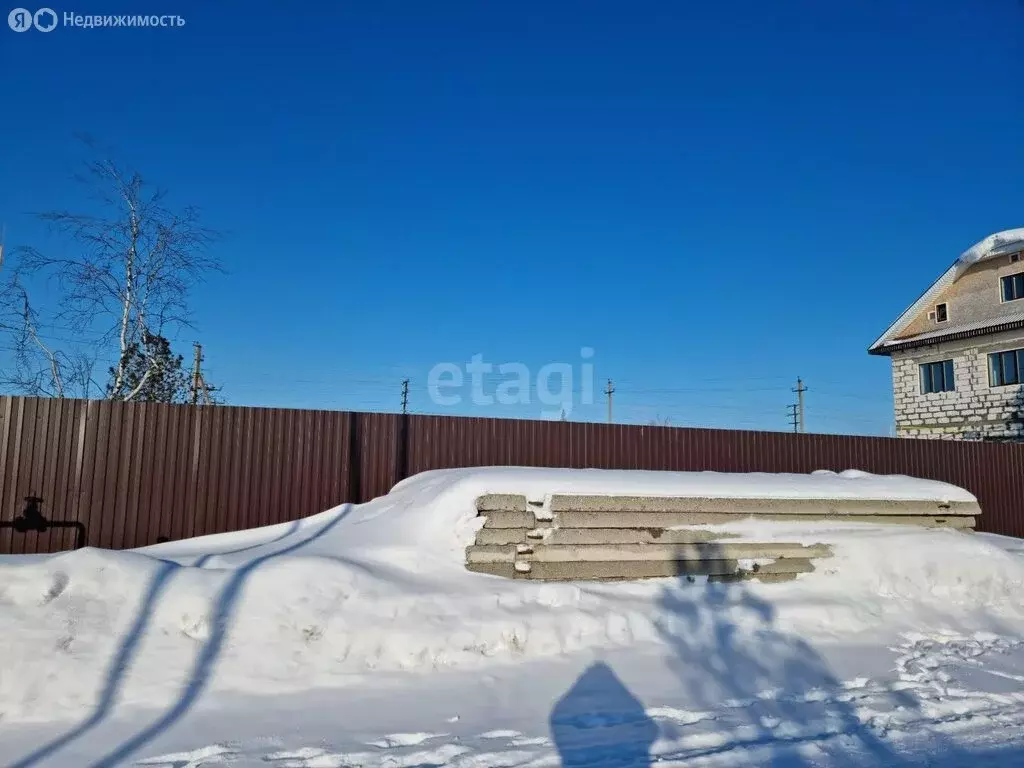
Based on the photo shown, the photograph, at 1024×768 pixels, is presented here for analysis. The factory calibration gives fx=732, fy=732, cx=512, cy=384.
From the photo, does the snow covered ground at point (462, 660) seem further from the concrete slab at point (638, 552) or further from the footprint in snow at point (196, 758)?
the concrete slab at point (638, 552)

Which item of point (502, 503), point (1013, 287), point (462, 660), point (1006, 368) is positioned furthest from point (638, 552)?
point (1013, 287)

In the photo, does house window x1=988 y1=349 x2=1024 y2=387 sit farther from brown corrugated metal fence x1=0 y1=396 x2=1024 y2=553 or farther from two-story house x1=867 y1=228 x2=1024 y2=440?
brown corrugated metal fence x1=0 y1=396 x2=1024 y2=553

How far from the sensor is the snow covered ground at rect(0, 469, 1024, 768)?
166 inches

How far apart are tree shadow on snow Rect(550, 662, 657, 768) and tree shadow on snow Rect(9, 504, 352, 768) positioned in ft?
7.73

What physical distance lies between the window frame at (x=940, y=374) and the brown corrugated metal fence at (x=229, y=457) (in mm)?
14855

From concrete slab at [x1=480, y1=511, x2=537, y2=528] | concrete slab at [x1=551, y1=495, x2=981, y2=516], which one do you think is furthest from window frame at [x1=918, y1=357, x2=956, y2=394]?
concrete slab at [x1=480, y1=511, x2=537, y2=528]

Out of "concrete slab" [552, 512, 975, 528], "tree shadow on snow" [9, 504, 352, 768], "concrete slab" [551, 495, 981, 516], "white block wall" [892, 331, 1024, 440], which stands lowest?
"tree shadow on snow" [9, 504, 352, 768]

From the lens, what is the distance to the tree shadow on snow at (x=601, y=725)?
4.07 meters

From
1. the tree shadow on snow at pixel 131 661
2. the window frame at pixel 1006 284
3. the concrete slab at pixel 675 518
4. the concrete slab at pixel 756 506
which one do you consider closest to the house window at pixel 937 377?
the window frame at pixel 1006 284

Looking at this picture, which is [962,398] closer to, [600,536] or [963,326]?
[963,326]

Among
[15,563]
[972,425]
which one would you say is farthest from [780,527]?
[972,425]

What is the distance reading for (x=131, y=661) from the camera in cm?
495

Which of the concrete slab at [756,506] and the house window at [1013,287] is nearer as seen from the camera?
the concrete slab at [756,506]

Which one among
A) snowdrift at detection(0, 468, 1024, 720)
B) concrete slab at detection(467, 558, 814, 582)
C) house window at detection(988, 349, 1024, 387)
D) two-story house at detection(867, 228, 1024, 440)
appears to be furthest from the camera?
two-story house at detection(867, 228, 1024, 440)
